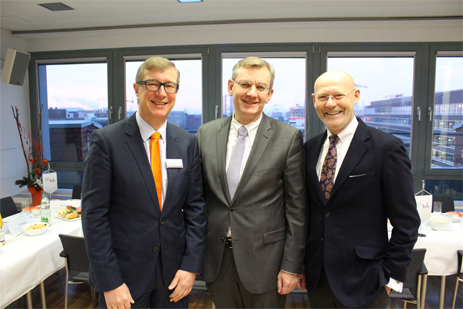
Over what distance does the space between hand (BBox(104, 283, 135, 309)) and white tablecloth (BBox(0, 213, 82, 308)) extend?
3.86 ft

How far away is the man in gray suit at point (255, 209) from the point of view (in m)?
1.57

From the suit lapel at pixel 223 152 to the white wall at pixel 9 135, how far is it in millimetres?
4690

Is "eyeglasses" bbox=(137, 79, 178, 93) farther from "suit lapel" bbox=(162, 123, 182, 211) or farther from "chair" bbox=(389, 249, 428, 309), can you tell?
"chair" bbox=(389, 249, 428, 309)

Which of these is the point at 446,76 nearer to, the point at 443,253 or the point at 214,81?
the point at 443,253

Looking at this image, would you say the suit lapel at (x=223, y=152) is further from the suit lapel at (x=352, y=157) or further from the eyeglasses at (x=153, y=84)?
the suit lapel at (x=352, y=157)

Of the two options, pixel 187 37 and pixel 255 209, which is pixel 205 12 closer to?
pixel 187 37

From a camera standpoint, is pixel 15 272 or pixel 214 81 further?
pixel 214 81

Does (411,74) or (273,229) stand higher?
(411,74)

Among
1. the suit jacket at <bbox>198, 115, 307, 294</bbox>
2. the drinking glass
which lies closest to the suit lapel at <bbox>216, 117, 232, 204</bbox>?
the suit jacket at <bbox>198, 115, 307, 294</bbox>

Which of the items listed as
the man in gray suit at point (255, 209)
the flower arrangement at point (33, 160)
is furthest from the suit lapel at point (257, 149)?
the flower arrangement at point (33, 160)

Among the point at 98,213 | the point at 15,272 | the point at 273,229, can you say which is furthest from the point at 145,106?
the point at 15,272

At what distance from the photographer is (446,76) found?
457cm

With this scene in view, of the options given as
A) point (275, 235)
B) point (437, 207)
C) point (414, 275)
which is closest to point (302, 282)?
point (275, 235)

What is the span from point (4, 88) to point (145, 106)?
4.79 m
